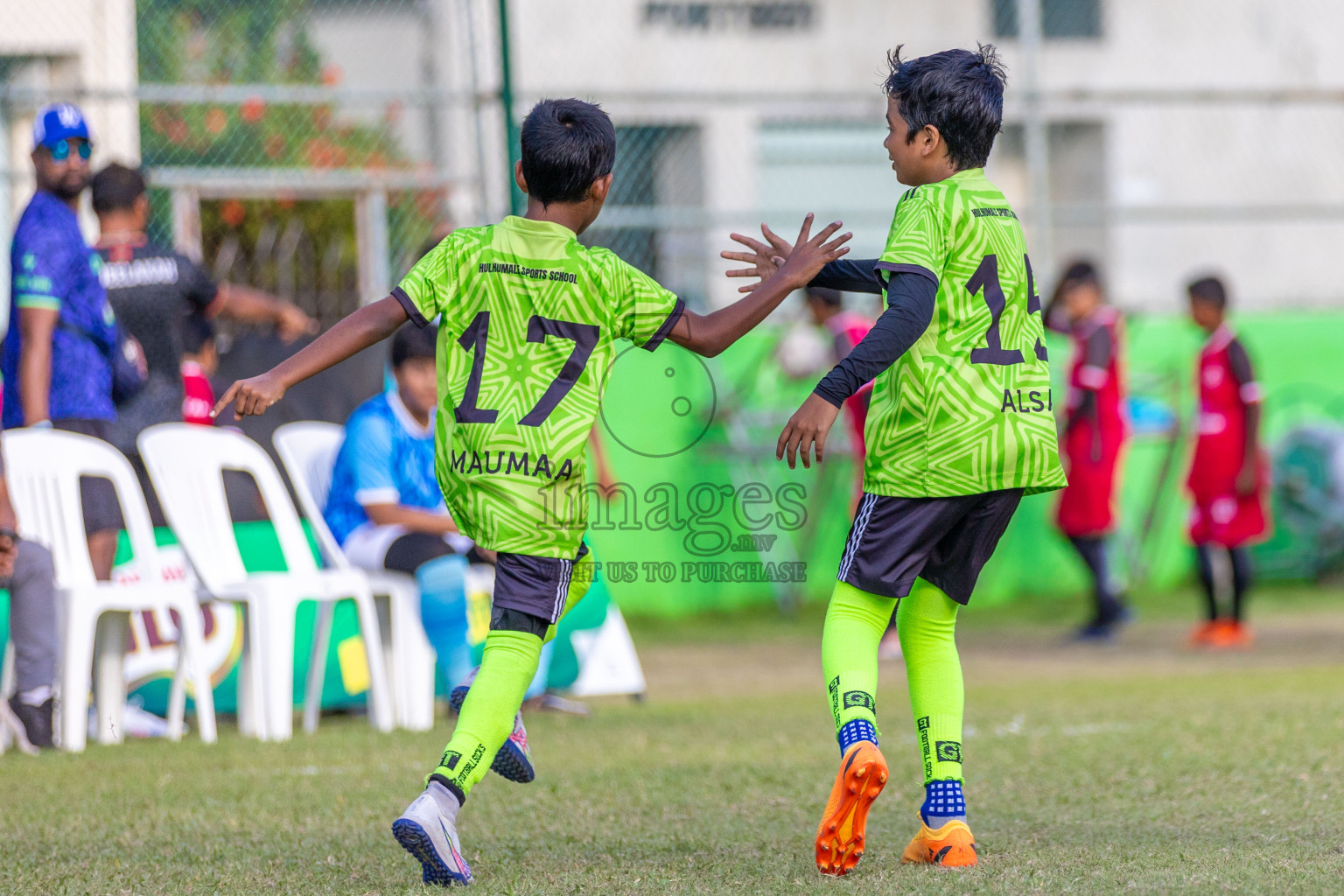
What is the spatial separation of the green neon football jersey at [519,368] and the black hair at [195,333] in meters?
4.19

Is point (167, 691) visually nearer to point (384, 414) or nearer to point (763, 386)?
point (384, 414)

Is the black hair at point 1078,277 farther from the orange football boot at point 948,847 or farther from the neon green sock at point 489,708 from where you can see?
the neon green sock at point 489,708

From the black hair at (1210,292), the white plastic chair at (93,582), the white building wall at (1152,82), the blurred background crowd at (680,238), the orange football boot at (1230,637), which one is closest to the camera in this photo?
the white plastic chair at (93,582)

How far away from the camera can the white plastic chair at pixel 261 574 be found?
5.95m

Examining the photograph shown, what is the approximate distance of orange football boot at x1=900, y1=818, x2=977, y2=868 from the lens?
11.1 ft

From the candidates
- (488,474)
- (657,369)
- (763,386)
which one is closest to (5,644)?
(488,474)

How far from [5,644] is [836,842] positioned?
4.08 m

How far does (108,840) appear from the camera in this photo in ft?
12.9

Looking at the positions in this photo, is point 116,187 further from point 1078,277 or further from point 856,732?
point 1078,277

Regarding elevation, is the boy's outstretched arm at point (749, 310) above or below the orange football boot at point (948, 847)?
above

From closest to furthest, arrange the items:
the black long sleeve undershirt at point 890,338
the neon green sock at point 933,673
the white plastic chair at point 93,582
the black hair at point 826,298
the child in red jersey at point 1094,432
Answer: the black long sleeve undershirt at point 890,338 < the neon green sock at point 933,673 < the white plastic chair at point 93,582 < the black hair at point 826,298 < the child in red jersey at point 1094,432

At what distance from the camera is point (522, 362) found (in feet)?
11.3

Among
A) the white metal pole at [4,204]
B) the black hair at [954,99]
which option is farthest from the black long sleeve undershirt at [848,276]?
the white metal pole at [4,204]

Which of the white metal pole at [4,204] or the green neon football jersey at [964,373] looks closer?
the green neon football jersey at [964,373]
